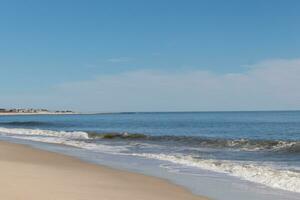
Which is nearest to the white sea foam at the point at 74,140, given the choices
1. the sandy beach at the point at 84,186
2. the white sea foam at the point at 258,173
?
the white sea foam at the point at 258,173

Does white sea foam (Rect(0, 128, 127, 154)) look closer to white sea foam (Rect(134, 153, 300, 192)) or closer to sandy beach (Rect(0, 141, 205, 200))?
white sea foam (Rect(134, 153, 300, 192))

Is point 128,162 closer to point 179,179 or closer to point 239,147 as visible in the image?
point 179,179

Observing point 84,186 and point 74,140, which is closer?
point 84,186

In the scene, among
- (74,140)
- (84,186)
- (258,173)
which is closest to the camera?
(84,186)

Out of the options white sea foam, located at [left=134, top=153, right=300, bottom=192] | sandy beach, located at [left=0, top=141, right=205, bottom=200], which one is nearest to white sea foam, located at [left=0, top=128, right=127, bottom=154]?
white sea foam, located at [left=134, top=153, right=300, bottom=192]

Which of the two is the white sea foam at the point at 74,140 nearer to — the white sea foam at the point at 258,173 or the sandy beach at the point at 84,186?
the white sea foam at the point at 258,173

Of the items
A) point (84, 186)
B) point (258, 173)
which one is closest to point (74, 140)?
point (258, 173)

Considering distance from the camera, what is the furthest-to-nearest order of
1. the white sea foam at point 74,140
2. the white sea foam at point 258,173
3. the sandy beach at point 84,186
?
the white sea foam at point 74,140 < the white sea foam at point 258,173 < the sandy beach at point 84,186

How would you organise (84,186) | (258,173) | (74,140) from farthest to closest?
(74,140) < (258,173) < (84,186)

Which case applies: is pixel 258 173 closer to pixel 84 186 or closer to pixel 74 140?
pixel 84 186

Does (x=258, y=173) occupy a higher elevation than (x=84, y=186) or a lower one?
lower

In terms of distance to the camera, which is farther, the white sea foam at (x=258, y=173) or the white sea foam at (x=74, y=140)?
the white sea foam at (x=74, y=140)

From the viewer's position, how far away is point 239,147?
2611 centimetres

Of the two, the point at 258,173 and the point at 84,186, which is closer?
the point at 84,186
